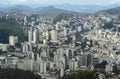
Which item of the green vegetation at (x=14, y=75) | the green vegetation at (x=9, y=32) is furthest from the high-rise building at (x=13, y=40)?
the green vegetation at (x=14, y=75)

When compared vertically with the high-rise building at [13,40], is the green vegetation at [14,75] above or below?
above

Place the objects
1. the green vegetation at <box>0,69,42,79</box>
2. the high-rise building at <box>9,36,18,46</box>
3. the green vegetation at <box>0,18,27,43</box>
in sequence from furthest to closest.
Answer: the green vegetation at <box>0,18,27,43</box> < the high-rise building at <box>9,36,18,46</box> < the green vegetation at <box>0,69,42,79</box>

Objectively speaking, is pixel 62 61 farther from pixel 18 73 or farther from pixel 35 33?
pixel 35 33

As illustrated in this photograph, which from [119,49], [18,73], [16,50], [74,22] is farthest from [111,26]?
[18,73]

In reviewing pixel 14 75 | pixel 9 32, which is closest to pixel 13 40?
pixel 9 32

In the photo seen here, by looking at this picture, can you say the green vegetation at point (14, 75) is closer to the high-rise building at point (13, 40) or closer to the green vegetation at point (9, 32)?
the high-rise building at point (13, 40)

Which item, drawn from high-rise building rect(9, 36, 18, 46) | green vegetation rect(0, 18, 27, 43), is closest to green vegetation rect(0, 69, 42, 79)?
high-rise building rect(9, 36, 18, 46)

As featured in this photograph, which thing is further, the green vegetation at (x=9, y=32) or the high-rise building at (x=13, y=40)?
the green vegetation at (x=9, y=32)

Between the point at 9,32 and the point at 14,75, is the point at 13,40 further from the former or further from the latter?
the point at 14,75

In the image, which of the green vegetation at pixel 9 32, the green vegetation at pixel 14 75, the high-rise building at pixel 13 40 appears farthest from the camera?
the green vegetation at pixel 9 32

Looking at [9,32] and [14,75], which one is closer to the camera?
[14,75]

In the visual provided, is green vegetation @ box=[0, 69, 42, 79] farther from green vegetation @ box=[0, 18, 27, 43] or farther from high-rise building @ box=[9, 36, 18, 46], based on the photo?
green vegetation @ box=[0, 18, 27, 43]

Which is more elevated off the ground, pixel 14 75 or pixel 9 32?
pixel 14 75
